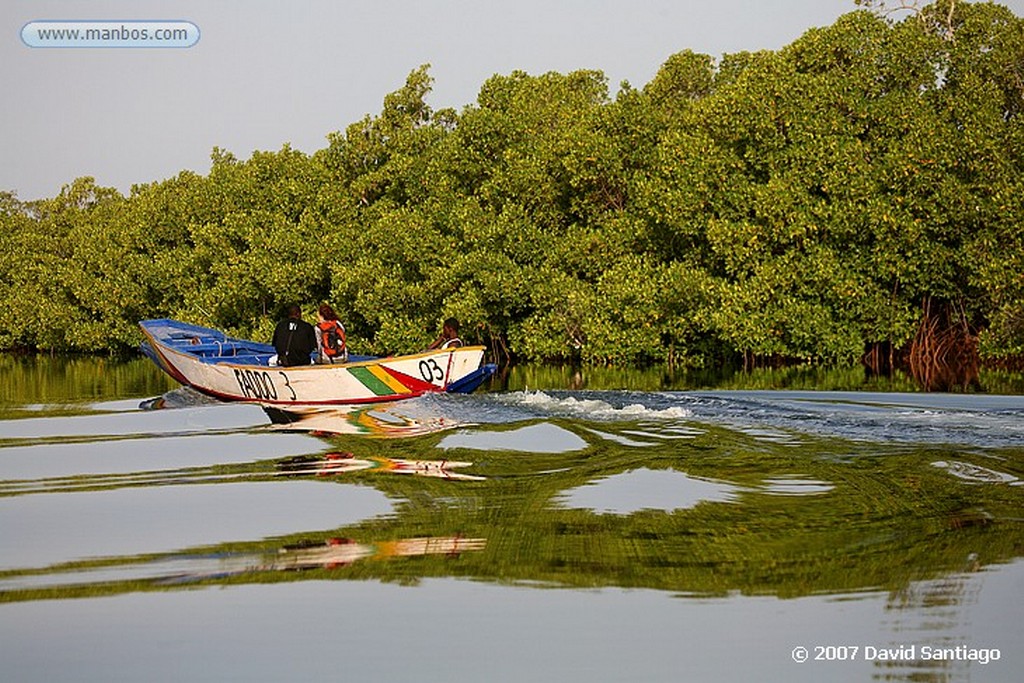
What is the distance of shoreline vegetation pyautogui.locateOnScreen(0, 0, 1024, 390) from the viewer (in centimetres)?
2319

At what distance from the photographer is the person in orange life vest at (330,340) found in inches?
687

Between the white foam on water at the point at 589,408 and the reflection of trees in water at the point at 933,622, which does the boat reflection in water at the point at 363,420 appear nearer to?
the white foam on water at the point at 589,408

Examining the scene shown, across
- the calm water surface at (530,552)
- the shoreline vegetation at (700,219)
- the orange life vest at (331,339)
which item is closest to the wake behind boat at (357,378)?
the orange life vest at (331,339)

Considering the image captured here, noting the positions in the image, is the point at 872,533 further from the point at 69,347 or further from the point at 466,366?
the point at 69,347

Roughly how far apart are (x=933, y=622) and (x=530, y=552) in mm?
Result: 2482

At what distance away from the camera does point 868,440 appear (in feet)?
38.1

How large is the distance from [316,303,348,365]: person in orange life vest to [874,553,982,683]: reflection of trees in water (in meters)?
12.2

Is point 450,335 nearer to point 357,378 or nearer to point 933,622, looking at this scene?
point 357,378

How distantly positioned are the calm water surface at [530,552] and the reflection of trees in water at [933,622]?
17 mm

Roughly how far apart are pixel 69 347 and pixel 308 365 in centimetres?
3617

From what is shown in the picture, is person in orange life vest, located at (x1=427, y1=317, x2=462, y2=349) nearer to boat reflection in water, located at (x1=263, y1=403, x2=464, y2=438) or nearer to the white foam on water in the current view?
the white foam on water

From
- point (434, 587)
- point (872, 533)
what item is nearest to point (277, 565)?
point (434, 587)

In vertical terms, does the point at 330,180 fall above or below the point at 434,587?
above

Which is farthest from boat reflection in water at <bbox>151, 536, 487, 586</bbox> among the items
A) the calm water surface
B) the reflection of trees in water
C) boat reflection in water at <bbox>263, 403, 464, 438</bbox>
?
boat reflection in water at <bbox>263, 403, 464, 438</bbox>
